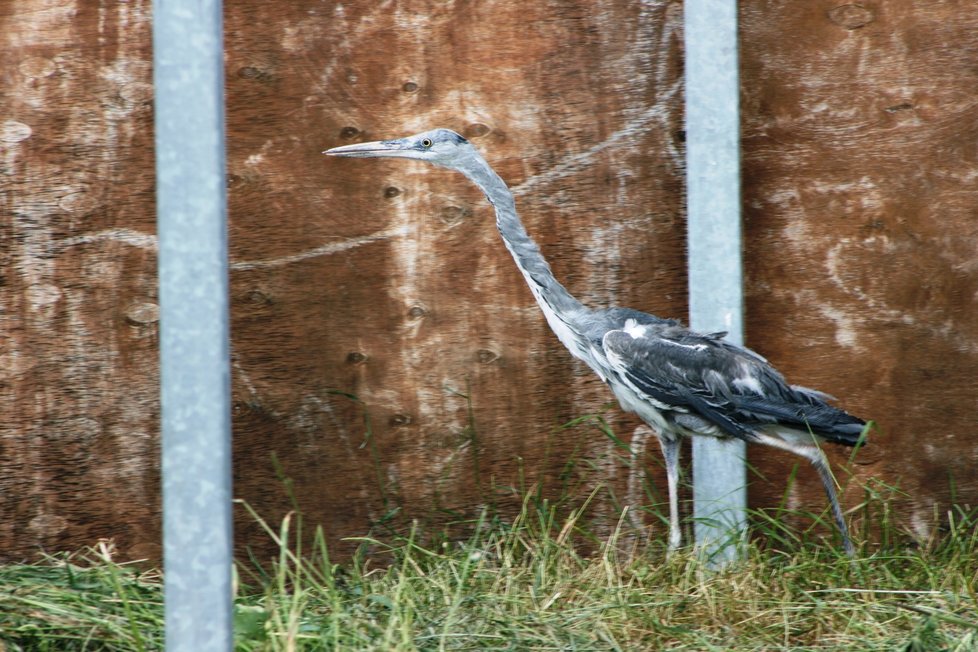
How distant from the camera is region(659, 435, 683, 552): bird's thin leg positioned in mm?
2998

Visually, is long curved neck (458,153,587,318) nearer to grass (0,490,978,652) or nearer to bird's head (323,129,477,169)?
bird's head (323,129,477,169)

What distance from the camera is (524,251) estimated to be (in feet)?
9.81

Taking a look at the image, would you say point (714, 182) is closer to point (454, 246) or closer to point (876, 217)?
point (876, 217)

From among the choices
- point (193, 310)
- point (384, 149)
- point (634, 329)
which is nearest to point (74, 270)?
point (384, 149)

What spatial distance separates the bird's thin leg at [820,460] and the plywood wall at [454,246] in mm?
244

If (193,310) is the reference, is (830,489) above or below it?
below

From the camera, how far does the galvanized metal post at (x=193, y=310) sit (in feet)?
6.05

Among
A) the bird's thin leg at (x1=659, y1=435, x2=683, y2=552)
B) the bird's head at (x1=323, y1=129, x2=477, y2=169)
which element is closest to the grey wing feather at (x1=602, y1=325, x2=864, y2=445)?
the bird's thin leg at (x1=659, y1=435, x2=683, y2=552)

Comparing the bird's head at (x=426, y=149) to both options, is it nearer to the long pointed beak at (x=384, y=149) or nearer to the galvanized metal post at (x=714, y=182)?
the long pointed beak at (x=384, y=149)

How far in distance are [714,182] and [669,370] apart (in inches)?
23.0

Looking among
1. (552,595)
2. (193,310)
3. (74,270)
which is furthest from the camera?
(74,270)

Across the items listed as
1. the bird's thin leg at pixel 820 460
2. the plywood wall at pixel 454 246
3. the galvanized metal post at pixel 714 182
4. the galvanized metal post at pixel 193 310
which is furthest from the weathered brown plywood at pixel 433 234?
the galvanized metal post at pixel 193 310

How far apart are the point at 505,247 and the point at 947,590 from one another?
161 cm

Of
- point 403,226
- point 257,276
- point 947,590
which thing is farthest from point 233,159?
point 947,590
